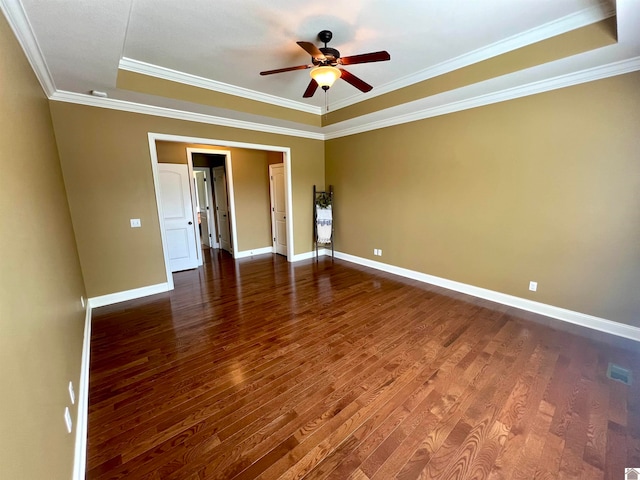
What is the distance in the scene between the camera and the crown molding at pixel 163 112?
3227 mm

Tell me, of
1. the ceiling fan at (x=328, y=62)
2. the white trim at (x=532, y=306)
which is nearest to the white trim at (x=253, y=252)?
the white trim at (x=532, y=306)

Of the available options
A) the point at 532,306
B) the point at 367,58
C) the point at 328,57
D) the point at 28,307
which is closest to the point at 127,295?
the point at 28,307

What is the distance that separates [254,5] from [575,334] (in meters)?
4.41

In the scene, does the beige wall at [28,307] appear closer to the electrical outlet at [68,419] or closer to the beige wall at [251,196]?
the electrical outlet at [68,419]

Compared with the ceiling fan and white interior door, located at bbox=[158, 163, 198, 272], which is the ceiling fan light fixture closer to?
the ceiling fan

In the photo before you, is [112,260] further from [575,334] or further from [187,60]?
[575,334]

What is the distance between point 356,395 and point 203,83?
4010 millimetres

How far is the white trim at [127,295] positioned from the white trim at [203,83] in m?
2.89

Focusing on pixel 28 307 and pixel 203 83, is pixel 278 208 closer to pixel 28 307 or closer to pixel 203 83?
pixel 203 83

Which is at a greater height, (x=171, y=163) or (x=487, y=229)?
(x=171, y=163)

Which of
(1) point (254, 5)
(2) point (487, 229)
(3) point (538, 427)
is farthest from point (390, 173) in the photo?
(3) point (538, 427)

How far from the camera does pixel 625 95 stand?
101 inches

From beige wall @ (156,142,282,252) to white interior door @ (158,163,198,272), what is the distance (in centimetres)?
103

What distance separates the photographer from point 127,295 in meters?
3.90
